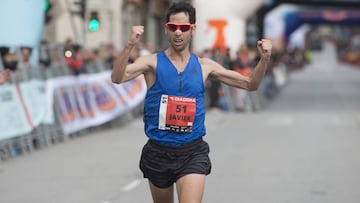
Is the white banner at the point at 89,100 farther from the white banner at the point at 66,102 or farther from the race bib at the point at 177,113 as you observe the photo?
the race bib at the point at 177,113

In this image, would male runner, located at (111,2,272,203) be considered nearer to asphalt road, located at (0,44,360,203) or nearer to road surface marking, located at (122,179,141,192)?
asphalt road, located at (0,44,360,203)

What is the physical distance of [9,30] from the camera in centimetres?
1828

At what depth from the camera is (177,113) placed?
6152 millimetres

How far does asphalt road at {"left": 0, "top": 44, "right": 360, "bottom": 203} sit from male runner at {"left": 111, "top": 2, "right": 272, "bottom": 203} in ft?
11.9

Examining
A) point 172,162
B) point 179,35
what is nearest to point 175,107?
point 172,162

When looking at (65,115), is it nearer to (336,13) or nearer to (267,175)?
(267,175)

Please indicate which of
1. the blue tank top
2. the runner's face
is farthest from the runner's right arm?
the runner's face

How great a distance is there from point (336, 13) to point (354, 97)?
40.5 meters

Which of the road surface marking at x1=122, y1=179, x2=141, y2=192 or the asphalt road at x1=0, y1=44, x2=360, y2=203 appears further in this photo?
the road surface marking at x1=122, y1=179, x2=141, y2=192

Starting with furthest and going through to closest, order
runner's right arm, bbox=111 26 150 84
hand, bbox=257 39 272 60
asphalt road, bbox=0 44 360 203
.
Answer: asphalt road, bbox=0 44 360 203, hand, bbox=257 39 272 60, runner's right arm, bbox=111 26 150 84

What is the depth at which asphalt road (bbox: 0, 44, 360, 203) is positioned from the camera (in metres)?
10.4

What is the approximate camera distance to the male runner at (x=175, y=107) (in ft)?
20.2

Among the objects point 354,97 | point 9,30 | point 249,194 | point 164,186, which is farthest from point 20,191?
point 354,97

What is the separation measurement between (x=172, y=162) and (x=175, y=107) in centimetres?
38
